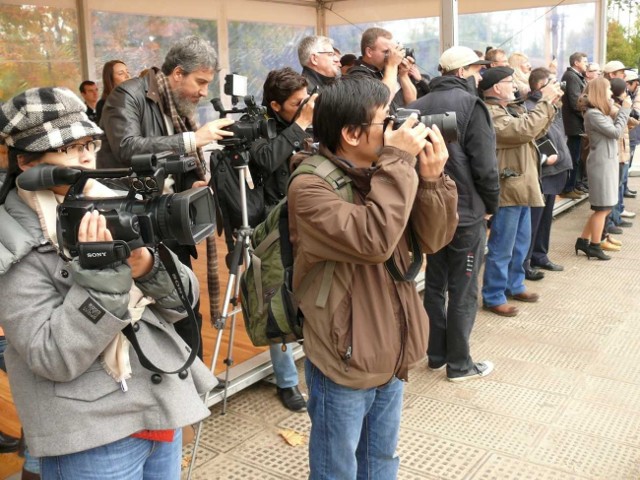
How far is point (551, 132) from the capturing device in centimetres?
618

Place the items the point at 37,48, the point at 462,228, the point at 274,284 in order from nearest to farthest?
the point at 274,284 < the point at 462,228 < the point at 37,48

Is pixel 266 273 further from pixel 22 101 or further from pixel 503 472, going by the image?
pixel 503 472

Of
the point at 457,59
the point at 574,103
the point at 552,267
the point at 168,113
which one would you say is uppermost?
the point at 457,59

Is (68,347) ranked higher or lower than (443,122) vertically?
lower

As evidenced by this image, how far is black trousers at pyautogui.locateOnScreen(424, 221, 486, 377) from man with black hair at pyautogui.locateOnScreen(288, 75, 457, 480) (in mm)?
1912

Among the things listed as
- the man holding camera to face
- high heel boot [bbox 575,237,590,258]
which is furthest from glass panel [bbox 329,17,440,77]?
the man holding camera to face

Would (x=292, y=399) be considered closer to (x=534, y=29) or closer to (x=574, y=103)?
(x=574, y=103)

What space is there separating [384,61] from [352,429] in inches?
116

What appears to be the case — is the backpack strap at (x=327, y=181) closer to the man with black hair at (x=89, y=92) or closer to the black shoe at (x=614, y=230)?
the man with black hair at (x=89, y=92)

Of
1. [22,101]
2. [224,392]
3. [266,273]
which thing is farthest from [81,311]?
[224,392]

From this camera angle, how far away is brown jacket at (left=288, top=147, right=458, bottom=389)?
1977 millimetres

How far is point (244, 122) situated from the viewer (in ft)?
11.0

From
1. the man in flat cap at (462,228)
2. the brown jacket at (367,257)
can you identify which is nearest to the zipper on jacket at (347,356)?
the brown jacket at (367,257)

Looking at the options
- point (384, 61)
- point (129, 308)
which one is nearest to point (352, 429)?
point (129, 308)
